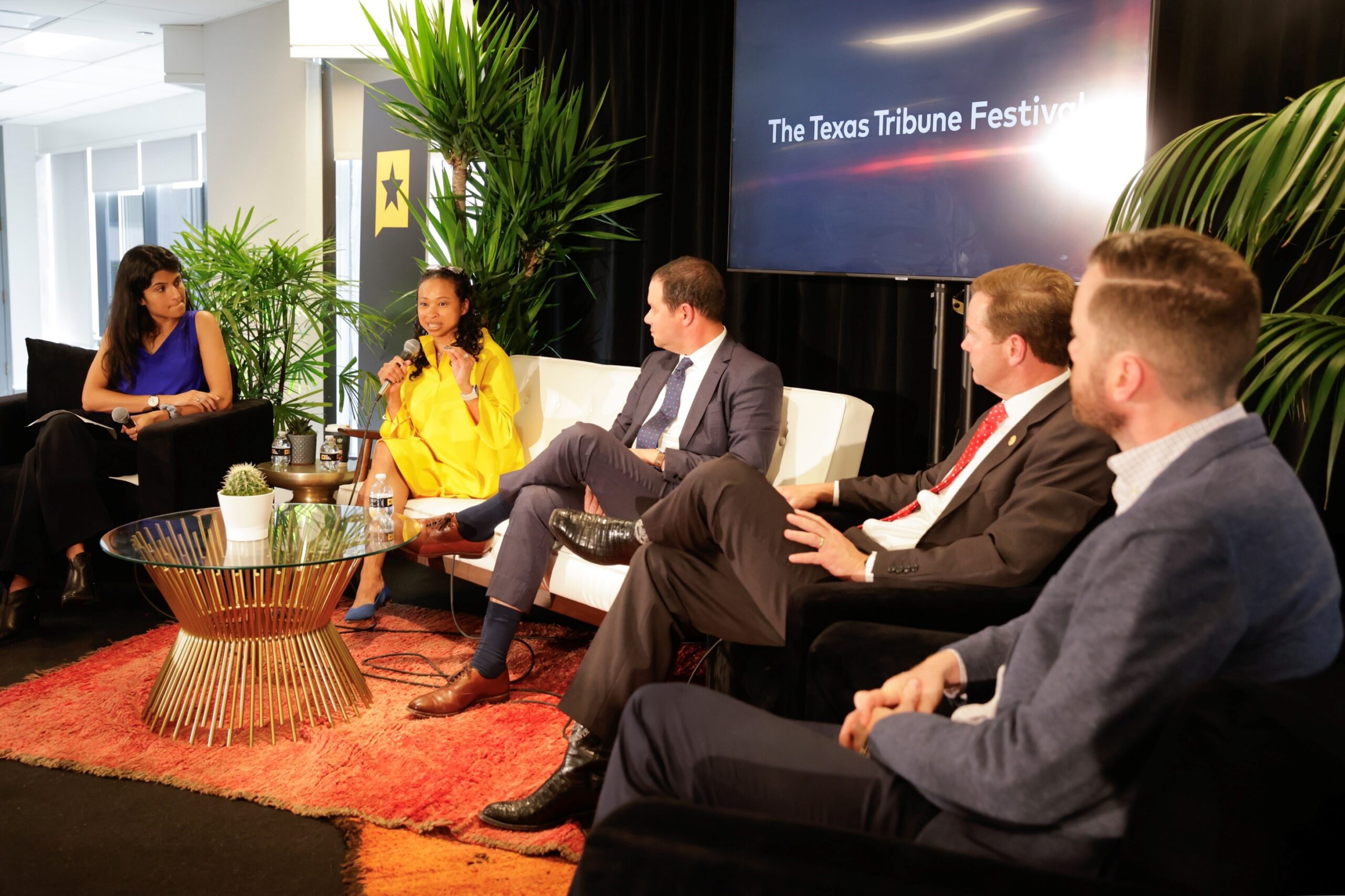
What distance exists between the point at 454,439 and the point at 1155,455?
8.98ft

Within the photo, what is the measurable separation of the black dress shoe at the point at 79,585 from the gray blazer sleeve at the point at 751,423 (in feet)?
6.68

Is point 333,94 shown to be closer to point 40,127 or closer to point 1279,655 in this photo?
point 1279,655

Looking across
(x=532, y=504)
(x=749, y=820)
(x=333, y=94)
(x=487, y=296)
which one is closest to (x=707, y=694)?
(x=749, y=820)

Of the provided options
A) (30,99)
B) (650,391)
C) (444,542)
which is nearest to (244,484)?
(444,542)

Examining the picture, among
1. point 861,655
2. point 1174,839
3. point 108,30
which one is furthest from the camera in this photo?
point 108,30

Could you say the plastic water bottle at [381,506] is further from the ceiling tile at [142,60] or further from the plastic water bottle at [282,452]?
the ceiling tile at [142,60]

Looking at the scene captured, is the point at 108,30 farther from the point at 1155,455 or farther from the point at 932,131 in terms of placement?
the point at 1155,455

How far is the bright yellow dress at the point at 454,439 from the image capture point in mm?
3592

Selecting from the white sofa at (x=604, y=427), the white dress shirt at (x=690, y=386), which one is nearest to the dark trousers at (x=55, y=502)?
the white sofa at (x=604, y=427)

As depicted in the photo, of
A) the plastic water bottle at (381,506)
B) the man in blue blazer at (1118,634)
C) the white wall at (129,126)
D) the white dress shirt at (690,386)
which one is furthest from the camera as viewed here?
the white wall at (129,126)

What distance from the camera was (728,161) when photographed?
13.1 ft

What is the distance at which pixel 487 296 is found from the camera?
4180 mm

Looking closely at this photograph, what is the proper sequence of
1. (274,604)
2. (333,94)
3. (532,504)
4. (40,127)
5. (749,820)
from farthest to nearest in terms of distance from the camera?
(40,127) < (333,94) < (532,504) < (274,604) < (749,820)

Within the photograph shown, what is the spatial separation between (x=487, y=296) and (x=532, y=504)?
60.3 inches
